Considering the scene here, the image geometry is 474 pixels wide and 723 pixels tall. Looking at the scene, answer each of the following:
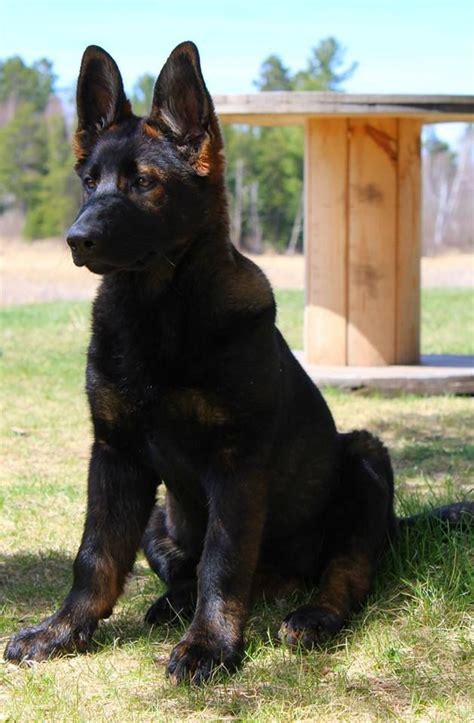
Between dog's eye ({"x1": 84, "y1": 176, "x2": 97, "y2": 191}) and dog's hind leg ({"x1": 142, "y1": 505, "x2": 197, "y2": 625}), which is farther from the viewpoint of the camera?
dog's hind leg ({"x1": 142, "y1": 505, "x2": 197, "y2": 625})

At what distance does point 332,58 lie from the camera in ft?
180

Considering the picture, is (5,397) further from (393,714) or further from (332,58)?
(332,58)

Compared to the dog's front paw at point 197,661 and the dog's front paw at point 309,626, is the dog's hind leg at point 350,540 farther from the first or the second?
the dog's front paw at point 197,661

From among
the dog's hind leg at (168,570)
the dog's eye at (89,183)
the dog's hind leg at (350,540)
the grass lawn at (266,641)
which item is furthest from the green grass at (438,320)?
the dog's eye at (89,183)

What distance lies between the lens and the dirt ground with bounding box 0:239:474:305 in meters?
19.0

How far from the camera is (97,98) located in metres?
3.70

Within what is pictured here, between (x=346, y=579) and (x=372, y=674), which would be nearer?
(x=372, y=674)

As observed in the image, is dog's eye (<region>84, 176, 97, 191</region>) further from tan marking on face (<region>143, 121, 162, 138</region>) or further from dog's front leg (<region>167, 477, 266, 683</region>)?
dog's front leg (<region>167, 477, 266, 683</region>)

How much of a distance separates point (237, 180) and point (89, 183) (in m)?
38.0

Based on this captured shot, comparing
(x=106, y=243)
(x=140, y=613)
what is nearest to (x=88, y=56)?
(x=106, y=243)

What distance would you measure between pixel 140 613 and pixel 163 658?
19.8 inches

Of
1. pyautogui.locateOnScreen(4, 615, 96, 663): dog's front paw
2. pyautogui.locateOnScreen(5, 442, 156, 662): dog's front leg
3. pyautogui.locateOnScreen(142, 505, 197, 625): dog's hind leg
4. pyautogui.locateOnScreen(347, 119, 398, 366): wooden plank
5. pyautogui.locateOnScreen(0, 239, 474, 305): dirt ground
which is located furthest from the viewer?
pyautogui.locateOnScreen(0, 239, 474, 305): dirt ground

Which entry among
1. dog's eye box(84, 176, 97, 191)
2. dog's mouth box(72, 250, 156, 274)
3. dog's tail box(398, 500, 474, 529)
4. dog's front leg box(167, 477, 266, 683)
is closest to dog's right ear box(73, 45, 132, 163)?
dog's eye box(84, 176, 97, 191)

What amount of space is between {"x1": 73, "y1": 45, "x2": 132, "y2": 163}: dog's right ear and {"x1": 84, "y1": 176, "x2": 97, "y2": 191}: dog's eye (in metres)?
0.14
